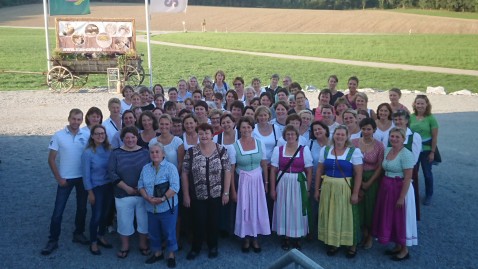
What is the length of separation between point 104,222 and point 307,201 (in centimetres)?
264

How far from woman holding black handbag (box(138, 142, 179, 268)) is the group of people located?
12 mm

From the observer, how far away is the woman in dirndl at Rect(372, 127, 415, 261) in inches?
226

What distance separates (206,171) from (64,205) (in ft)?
6.18

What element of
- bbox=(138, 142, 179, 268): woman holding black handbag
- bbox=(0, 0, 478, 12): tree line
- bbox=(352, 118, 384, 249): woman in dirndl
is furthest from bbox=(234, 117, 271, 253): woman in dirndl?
bbox=(0, 0, 478, 12): tree line

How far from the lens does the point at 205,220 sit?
19.6ft

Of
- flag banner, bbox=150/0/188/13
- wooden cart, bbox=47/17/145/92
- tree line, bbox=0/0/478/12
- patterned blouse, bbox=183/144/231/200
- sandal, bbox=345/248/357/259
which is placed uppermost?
tree line, bbox=0/0/478/12

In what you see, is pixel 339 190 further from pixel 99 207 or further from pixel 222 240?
pixel 99 207

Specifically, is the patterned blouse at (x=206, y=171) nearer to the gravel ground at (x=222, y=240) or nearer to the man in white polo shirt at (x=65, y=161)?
A: the gravel ground at (x=222, y=240)

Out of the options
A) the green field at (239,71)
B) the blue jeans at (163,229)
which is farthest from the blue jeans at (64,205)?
the green field at (239,71)

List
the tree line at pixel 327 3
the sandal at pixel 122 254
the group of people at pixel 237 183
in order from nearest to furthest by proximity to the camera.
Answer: the group of people at pixel 237 183 < the sandal at pixel 122 254 < the tree line at pixel 327 3

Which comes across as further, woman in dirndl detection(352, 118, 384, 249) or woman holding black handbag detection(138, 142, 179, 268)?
woman in dirndl detection(352, 118, 384, 249)

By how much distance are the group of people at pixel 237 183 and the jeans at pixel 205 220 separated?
0.04 ft

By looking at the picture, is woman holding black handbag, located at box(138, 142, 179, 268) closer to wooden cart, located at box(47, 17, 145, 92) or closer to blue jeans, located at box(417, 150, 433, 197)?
blue jeans, located at box(417, 150, 433, 197)

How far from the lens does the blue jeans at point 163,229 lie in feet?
18.8
